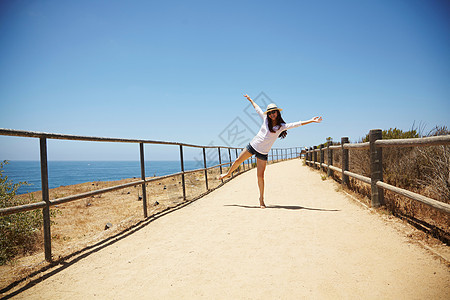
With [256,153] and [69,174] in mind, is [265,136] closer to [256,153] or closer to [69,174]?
[256,153]

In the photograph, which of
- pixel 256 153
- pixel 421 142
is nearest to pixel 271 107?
pixel 256 153

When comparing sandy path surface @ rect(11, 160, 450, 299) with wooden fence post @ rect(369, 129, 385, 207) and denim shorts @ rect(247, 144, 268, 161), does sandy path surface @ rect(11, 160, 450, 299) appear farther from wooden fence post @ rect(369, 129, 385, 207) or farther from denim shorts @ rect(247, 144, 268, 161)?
denim shorts @ rect(247, 144, 268, 161)

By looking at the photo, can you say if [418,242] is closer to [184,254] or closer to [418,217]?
[418,217]

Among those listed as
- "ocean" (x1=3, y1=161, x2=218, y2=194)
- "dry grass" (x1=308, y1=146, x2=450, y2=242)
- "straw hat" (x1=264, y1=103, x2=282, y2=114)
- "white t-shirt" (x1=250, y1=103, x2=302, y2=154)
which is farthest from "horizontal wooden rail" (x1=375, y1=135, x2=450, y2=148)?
"ocean" (x1=3, y1=161, x2=218, y2=194)

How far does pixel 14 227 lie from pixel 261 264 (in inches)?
152

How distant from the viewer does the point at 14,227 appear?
3.75m

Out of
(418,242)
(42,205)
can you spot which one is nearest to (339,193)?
(418,242)

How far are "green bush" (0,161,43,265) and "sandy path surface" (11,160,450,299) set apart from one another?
1817mm

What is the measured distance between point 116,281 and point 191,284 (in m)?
0.71

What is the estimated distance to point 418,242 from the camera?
2656 mm

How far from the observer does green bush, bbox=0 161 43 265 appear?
11.8 feet

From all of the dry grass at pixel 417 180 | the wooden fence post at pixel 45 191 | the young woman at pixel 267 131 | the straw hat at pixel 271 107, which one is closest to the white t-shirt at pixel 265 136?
the young woman at pixel 267 131

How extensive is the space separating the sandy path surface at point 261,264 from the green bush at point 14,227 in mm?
1817

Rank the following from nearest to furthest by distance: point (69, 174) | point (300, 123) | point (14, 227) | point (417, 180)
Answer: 1. point (14, 227)
2. point (300, 123)
3. point (417, 180)
4. point (69, 174)
